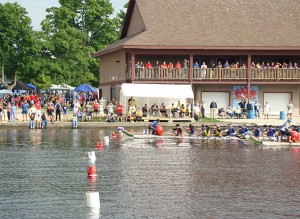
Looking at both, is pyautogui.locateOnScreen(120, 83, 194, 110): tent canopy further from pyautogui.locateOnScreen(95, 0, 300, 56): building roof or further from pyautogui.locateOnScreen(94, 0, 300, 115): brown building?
pyautogui.locateOnScreen(95, 0, 300, 56): building roof

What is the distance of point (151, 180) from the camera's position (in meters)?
24.2

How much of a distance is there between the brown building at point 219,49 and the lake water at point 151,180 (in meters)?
22.0

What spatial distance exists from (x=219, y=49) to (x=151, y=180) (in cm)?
3619

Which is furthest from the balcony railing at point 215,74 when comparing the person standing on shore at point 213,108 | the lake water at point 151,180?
the lake water at point 151,180

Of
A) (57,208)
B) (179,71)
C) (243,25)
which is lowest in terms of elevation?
(57,208)

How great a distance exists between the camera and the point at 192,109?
55000 millimetres

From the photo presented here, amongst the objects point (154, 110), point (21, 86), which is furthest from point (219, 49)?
point (21, 86)

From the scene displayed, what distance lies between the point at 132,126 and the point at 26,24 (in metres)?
31.2

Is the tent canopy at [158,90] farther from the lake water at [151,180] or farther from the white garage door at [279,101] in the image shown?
the lake water at [151,180]

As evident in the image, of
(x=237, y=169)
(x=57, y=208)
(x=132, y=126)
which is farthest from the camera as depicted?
(x=132, y=126)

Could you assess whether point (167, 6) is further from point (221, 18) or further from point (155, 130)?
point (155, 130)

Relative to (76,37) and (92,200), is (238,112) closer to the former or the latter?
(76,37)

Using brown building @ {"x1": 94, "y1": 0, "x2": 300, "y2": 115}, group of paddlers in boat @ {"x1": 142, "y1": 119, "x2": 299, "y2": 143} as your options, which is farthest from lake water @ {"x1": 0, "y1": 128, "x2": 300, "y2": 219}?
brown building @ {"x1": 94, "y1": 0, "x2": 300, "y2": 115}

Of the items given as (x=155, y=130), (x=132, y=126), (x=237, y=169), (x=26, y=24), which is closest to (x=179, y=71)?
(x=132, y=126)
